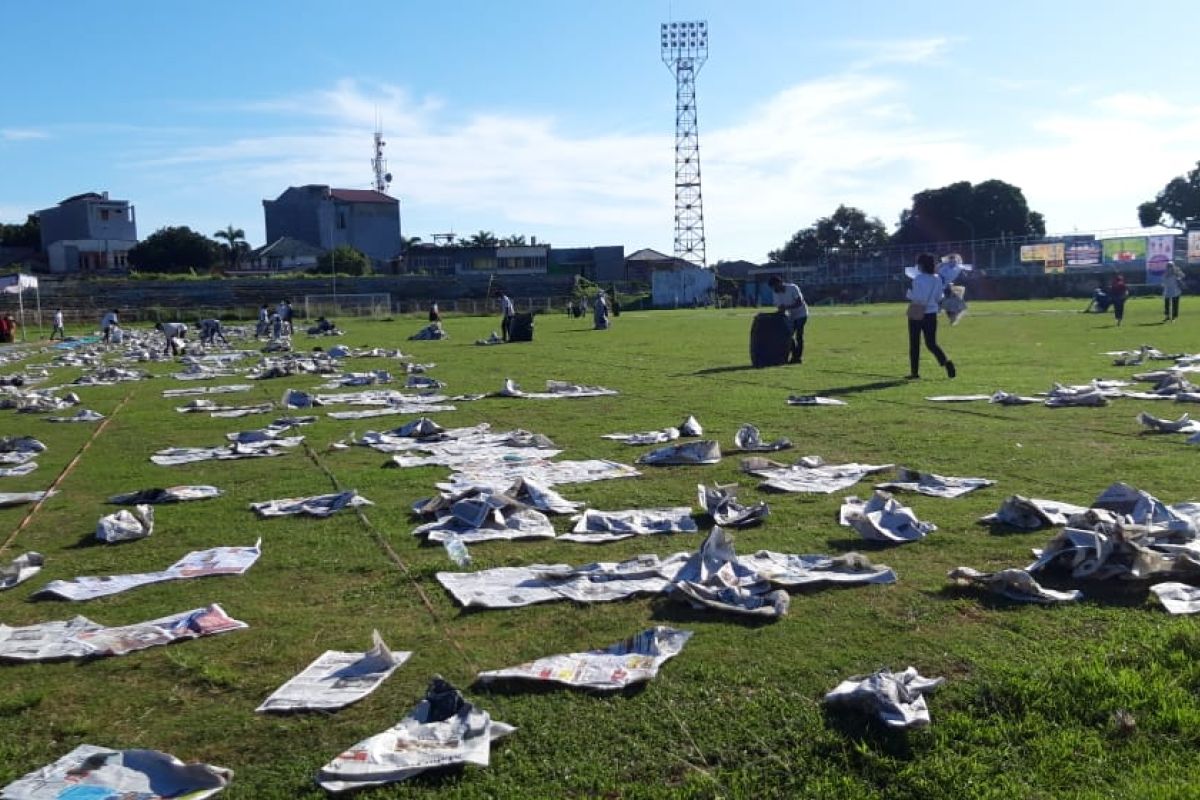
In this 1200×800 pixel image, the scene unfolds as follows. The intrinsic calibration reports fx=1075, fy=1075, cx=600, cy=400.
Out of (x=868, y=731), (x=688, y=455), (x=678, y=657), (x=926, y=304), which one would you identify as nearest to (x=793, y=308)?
(x=926, y=304)

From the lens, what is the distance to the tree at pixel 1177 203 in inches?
4744

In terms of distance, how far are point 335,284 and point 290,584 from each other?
300 ft

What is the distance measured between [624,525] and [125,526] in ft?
12.2

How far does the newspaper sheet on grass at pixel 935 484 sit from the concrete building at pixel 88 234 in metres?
125

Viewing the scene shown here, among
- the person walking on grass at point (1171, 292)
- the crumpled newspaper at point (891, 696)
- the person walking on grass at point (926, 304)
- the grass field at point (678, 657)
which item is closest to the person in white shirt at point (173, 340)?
the person walking on grass at point (926, 304)

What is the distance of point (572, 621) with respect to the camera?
214 inches

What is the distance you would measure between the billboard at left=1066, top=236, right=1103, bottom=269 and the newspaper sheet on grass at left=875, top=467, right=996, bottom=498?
76.2 metres

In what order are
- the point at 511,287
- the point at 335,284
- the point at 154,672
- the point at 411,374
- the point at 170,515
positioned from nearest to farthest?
the point at 154,672, the point at 170,515, the point at 411,374, the point at 335,284, the point at 511,287

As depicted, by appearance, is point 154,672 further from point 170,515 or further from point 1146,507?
point 1146,507

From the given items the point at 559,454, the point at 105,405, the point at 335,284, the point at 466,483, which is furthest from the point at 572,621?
the point at 335,284

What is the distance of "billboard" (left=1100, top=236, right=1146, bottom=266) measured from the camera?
73.9m

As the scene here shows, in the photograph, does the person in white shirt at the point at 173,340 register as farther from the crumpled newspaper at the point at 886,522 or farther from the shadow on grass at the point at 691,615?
the shadow on grass at the point at 691,615

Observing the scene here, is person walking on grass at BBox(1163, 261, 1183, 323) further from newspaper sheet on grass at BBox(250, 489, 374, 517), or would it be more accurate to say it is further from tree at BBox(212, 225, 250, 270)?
tree at BBox(212, 225, 250, 270)

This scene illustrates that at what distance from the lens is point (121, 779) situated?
379 centimetres
